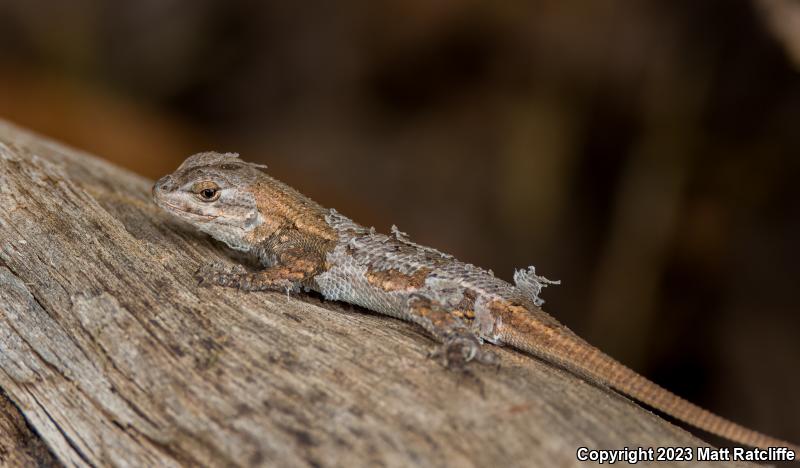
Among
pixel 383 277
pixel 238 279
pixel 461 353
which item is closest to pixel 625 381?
pixel 461 353

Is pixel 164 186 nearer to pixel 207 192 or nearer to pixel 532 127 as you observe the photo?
pixel 207 192

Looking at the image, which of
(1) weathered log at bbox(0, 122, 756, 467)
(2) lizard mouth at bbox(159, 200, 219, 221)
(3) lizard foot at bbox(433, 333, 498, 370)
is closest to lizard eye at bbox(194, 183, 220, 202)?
(2) lizard mouth at bbox(159, 200, 219, 221)

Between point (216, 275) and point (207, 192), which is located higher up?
point (207, 192)

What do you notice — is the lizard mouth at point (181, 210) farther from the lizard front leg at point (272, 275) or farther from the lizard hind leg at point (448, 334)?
the lizard hind leg at point (448, 334)

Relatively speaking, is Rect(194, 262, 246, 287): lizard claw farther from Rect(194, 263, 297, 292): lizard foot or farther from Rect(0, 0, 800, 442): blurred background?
Rect(0, 0, 800, 442): blurred background

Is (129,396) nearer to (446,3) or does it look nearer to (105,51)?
(446,3)

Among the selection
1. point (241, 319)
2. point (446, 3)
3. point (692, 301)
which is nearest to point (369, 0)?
point (446, 3)

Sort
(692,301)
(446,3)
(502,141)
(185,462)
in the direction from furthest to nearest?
(502,141)
(446,3)
(692,301)
(185,462)
